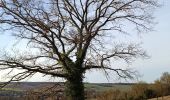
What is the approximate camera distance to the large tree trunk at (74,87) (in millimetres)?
24438

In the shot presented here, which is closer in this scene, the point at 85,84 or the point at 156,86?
the point at 85,84

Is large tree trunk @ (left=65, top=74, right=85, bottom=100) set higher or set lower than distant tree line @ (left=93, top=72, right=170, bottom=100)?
lower

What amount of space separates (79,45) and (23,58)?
11.0ft

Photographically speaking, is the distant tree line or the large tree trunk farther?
the distant tree line

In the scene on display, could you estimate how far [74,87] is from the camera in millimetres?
24516

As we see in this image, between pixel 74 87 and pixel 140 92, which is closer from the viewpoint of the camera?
pixel 74 87

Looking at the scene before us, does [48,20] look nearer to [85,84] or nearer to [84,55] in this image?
[84,55]

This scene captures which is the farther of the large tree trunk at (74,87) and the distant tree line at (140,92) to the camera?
the distant tree line at (140,92)

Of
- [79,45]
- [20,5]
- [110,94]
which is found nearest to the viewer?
[20,5]

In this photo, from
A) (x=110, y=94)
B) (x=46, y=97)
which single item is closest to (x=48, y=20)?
(x=46, y=97)

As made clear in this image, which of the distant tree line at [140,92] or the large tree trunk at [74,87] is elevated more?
the distant tree line at [140,92]

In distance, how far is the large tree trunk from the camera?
80.2 ft

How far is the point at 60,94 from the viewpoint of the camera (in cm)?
2462

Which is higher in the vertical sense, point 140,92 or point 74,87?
point 140,92
